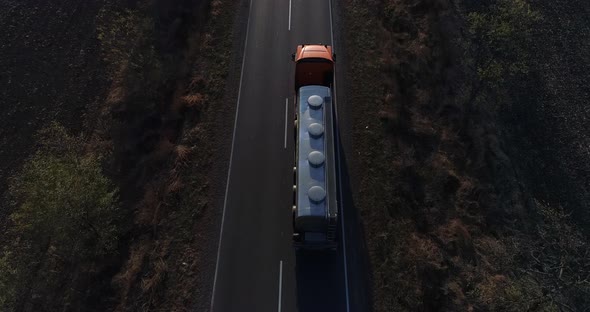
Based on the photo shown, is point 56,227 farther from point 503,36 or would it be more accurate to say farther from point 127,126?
A: point 503,36

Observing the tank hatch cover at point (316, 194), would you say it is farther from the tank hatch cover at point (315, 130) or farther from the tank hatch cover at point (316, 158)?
the tank hatch cover at point (315, 130)

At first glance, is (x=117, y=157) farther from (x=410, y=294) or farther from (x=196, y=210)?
(x=410, y=294)

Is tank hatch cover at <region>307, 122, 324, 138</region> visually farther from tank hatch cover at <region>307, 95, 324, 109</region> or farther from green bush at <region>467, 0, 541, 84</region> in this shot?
green bush at <region>467, 0, 541, 84</region>

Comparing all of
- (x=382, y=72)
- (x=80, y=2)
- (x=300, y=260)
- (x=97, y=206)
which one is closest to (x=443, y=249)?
(x=300, y=260)

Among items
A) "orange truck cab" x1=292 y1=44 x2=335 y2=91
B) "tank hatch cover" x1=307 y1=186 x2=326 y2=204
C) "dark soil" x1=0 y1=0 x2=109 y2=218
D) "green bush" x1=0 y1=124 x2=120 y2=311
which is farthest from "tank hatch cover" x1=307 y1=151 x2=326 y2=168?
"dark soil" x1=0 y1=0 x2=109 y2=218

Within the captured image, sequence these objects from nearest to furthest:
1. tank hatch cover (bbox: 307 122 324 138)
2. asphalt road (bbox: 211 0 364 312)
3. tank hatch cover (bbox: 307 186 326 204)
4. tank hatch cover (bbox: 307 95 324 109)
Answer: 1. tank hatch cover (bbox: 307 186 326 204)
2. asphalt road (bbox: 211 0 364 312)
3. tank hatch cover (bbox: 307 122 324 138)
4. tank hatch cover (bbox: 307 95 324 109)

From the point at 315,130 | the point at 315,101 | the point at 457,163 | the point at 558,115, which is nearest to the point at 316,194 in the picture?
the point at 315,130

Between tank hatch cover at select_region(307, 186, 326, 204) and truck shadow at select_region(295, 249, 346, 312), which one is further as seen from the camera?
truck shadow at select_region(295, 249, 346, 312)
